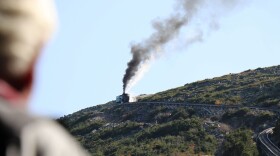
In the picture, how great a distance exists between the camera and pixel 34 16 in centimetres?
146

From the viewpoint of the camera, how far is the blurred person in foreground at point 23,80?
1341 mm

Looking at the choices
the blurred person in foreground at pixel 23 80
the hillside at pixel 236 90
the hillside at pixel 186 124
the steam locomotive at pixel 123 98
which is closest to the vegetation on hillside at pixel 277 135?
the hillside at pixel 186 124

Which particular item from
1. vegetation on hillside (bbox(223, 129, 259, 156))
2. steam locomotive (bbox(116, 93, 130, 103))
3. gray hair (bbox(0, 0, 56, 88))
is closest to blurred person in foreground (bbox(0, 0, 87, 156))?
gray hair (bbox(0, 0, 56, 88))

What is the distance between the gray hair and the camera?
4.64 ft

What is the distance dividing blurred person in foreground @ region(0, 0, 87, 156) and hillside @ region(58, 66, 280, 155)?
144 ft

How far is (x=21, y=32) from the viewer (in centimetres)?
144

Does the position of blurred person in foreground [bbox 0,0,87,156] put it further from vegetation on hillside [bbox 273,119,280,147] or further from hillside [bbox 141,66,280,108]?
hillside [bbox 141,66,280,108]

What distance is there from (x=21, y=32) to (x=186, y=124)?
2393 inches

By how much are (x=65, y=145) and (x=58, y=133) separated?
4cm

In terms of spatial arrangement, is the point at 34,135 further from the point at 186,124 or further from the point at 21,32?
the point at 186,124

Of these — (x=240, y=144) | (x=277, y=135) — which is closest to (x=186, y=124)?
(x=277, y=135)

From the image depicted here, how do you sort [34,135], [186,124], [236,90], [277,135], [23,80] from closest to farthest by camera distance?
[34,135] → [23,80] → [277,135] → [186,124] → [236,90]

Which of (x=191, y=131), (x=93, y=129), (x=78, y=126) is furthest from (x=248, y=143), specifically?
(x=78, y=126)

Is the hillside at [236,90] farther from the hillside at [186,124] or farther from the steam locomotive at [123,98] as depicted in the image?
the steam locomotive at [123,98]
